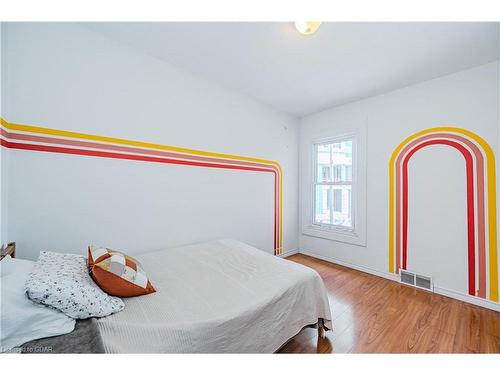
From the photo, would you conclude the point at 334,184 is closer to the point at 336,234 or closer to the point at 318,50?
the point at 336,234

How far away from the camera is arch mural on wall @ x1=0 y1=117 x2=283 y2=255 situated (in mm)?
1589

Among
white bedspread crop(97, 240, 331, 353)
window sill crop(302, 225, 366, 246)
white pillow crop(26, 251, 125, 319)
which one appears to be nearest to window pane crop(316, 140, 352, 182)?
window sill crop(302, 225, 366, 246)

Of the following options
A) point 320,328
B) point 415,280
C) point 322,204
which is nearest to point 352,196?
point 322,204

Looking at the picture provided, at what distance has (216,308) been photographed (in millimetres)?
1236

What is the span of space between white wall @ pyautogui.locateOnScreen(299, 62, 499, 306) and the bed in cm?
181

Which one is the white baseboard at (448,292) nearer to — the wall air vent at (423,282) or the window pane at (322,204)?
the wall air vent at (423,282)

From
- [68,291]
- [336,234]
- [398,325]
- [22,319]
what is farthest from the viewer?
[336,234]

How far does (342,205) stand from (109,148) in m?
3.32

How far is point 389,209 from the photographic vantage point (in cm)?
288

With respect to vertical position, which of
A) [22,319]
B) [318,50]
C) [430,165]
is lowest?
[22,319]

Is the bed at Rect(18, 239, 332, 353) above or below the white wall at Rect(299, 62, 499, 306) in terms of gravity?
below

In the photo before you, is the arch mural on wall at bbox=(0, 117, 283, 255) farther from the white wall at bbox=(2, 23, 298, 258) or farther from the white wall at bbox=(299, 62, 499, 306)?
the white wall at bbox=(299, 62, 499, 306)

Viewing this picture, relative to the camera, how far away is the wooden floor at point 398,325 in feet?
5.32

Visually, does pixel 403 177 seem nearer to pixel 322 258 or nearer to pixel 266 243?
pixel 322 258
